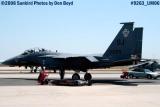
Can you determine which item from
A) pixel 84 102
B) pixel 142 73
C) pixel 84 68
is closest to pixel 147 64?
pixel 142 73

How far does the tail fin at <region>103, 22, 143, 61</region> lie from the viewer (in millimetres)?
29422

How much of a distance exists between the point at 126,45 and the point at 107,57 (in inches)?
83.5

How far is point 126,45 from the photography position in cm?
2991

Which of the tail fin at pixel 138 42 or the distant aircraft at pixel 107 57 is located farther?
the distant aircraft at pixel 107 57

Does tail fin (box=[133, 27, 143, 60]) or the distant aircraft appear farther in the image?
the distant aircraft

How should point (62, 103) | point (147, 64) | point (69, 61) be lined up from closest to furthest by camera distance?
1. point (62, 103)
2. point (69, 61)
3. point (147, 64)

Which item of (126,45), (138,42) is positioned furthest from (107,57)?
(138,42)

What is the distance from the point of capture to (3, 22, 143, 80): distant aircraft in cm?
2950

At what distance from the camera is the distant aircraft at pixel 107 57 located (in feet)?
96.8

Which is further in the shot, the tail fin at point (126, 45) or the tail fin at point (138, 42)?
the tail fin at point (126, 45)

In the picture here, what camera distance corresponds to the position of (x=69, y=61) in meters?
31.9

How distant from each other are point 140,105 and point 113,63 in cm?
1669

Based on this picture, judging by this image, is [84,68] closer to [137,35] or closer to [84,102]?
[137,35]

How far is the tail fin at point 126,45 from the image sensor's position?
29.4 meters
